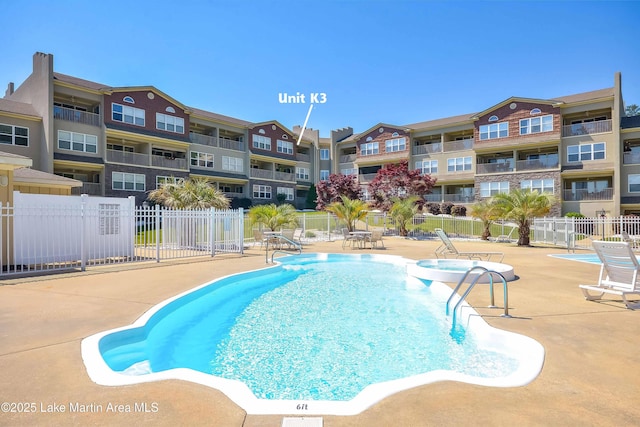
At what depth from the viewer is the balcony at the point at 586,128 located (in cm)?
3162

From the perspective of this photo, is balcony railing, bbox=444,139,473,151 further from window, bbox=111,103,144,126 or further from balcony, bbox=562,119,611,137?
window, bbox=111,103,144,126

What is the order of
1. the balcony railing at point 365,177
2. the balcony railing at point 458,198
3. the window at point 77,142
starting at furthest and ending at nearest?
the balcony railing at point 365,177 < the balcony railing at point 458,198 < the window at point 77,142

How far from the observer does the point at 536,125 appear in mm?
34312

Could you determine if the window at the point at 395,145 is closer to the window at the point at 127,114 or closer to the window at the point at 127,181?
the window at the point at 127,114

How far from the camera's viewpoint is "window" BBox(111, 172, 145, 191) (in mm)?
30906

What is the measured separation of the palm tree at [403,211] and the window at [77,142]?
24.5 metres

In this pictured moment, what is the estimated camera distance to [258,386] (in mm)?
4469

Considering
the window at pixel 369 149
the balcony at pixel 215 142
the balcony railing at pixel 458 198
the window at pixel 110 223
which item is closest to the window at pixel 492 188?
the balcony railing at pixel 458 198

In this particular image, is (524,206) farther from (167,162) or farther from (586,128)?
(167,162)

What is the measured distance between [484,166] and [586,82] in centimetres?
1184

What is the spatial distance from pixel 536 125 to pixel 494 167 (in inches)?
204

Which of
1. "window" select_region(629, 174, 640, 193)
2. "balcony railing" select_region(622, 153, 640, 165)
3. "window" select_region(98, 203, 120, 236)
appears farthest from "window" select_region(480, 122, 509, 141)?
"window" select_region(98, 203, 120, 236)

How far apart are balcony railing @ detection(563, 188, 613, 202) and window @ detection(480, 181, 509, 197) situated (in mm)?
4931

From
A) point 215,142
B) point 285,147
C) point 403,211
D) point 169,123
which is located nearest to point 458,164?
point 403,211
